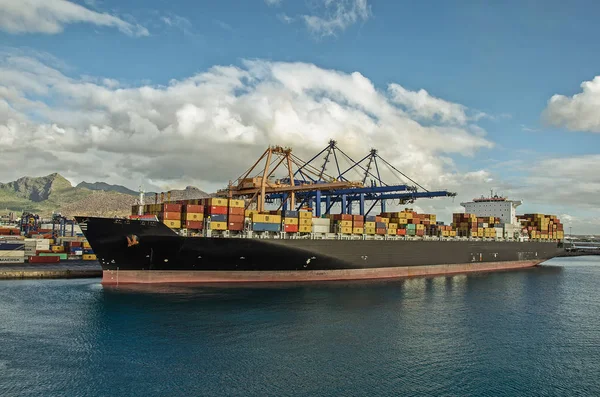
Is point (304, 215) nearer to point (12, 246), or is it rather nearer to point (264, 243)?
point (264, 243)

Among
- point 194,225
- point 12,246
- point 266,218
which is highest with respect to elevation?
point 266,218

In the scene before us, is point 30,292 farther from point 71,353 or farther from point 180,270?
point 71,353

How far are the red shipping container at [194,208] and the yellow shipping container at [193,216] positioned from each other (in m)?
0.21

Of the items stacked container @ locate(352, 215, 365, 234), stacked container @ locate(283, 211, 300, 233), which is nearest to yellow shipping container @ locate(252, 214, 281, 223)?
stacked container @ locate(283, 211, 300, 233)

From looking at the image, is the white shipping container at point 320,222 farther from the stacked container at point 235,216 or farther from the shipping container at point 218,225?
the shipping container at point 218,225

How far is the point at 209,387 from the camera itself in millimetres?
18141

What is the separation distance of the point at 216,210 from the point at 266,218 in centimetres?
554

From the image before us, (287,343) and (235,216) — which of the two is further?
(235,216)

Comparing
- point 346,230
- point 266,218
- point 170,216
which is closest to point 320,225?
point 346,230

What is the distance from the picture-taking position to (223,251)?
136 feet

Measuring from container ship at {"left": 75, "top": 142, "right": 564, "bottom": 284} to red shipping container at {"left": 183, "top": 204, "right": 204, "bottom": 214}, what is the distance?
96mm

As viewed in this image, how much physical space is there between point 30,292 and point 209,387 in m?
27.5

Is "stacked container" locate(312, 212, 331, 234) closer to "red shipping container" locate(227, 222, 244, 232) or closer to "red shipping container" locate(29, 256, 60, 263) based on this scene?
"red shipping container" locate(227, 222, 244, 232)

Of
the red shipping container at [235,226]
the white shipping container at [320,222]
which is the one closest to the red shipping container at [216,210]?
the red shipping container at [235,226]
